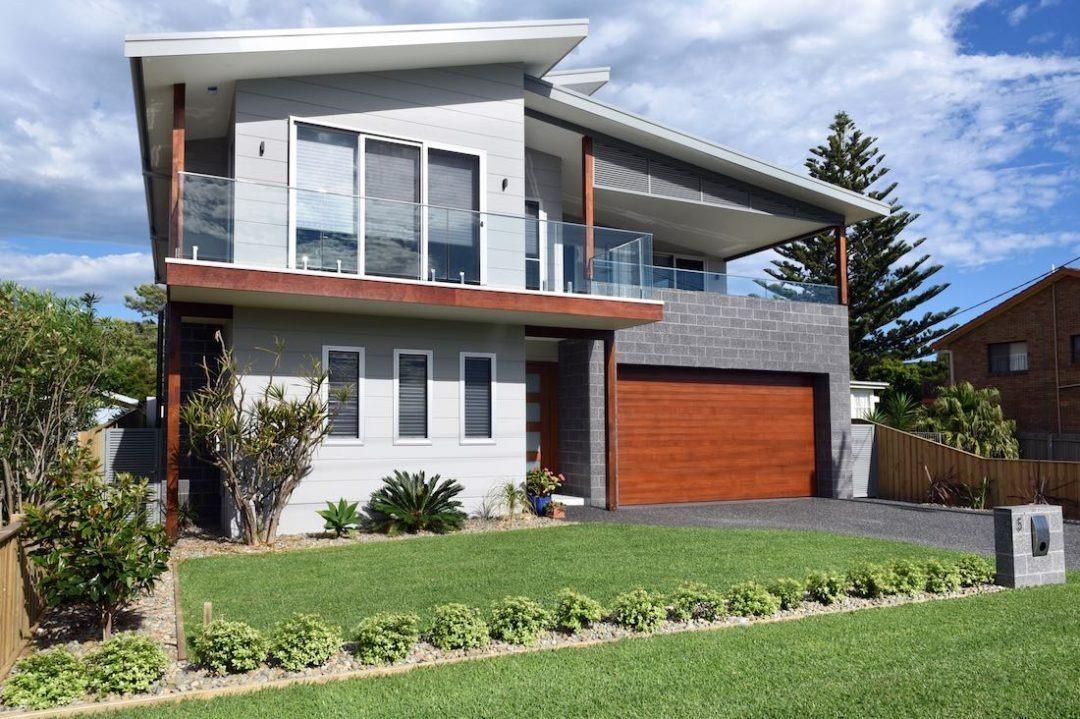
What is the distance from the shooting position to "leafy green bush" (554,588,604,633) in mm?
6629

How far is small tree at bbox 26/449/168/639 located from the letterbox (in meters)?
7.92

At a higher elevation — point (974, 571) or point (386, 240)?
point (386, 240)

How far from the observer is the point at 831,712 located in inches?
189

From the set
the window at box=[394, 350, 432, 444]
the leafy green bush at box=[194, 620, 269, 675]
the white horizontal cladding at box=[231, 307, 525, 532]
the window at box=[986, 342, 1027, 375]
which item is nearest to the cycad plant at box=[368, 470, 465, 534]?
the white horizontal cladding at box=[231, 307, 525, 532]

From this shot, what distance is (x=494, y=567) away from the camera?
31.2ft

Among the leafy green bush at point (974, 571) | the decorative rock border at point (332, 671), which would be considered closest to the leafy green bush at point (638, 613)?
the decorative rock border at point (332, 671)

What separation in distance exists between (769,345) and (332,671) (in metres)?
14.0

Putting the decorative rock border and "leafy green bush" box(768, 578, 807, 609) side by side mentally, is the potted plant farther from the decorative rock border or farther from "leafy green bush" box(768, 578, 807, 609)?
the decorative rock border

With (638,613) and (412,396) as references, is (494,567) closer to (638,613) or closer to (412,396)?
(638,613)

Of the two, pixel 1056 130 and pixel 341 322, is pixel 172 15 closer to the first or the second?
pixel 341 322

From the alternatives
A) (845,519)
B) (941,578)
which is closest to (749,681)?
(941,578)

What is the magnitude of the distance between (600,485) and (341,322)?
5.55 metres

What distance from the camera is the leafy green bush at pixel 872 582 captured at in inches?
314

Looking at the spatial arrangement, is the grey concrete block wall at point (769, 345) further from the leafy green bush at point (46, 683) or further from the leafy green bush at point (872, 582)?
the leafy green bush at point (46, 683)
